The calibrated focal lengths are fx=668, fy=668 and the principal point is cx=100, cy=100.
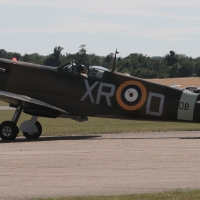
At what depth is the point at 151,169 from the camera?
1321 cm

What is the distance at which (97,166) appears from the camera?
44.7ft

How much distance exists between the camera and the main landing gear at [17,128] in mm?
19516

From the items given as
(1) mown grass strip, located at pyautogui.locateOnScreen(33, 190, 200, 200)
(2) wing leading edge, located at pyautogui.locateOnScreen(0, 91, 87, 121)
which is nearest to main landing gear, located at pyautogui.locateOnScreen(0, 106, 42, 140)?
(2) wing leading edge, located at pyautogui.locateOnScreen(0, 91, 87, 121)

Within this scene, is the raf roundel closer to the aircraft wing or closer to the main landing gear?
the aircraft wing

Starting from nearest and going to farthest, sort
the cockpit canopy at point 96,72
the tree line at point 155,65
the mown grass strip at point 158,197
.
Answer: the mown grass strip at point 158,197 < the cockpit canopy at point 96,72 < the tree line at point 155,65

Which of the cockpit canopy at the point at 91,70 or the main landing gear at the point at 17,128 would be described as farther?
the cockpit canopy at the point at 91,70

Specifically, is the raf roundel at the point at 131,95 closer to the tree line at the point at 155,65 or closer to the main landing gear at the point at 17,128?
the main landing gear at the point at 17,128

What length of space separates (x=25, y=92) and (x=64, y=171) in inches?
294

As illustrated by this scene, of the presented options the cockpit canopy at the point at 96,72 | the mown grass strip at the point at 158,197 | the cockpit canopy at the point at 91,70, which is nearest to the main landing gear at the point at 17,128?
the cockpit canopy at the point at 91,70

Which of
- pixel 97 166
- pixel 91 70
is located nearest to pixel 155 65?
pixel 91 70

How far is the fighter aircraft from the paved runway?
0.87 m

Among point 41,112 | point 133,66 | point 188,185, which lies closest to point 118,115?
point 41,112

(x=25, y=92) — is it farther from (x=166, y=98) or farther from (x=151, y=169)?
(x=151, y=169)

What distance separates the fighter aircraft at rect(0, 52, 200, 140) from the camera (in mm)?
19344
